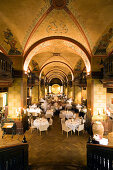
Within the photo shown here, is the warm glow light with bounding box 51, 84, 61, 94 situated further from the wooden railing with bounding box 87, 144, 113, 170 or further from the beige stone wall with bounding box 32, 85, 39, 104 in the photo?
the wooden railing with bounding box 87, 144, 113, 170

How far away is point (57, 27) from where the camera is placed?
21.0 feet

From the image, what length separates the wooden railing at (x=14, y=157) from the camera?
3.24 metres

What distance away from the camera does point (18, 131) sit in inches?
289

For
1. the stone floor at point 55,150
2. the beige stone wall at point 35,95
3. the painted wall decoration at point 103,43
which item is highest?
the painted wall decoration at point 103,43

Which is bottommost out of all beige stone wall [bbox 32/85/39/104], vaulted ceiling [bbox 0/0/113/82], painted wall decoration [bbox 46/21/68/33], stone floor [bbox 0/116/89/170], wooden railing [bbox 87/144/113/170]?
stone floor [bbox 0/116/89/170]

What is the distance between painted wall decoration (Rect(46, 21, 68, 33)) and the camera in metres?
5.96

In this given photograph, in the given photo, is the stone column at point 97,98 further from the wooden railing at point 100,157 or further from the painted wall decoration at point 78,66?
the painted wall decoration at point 78,66

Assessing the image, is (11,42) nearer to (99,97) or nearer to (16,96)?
(16,96)

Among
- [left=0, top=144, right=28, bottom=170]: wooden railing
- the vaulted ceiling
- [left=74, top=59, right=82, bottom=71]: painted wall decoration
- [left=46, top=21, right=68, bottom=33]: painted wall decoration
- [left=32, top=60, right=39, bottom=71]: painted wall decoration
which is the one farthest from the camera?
[left=32, top=60, right=39, bottom=71]: painted wall decoration

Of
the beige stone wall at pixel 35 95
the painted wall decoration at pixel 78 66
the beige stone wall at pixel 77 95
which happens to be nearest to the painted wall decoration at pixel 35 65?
the beige stone wall at pixel 35 95

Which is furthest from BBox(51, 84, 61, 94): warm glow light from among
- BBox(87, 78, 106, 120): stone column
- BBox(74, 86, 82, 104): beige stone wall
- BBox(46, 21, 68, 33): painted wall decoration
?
BBox(46, 21, 68, 33): painted wall decoration

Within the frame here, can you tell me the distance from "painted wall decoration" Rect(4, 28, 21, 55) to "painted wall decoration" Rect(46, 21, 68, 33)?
2.26m

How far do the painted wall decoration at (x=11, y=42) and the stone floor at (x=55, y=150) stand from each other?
576 cm

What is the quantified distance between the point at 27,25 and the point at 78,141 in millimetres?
7405
